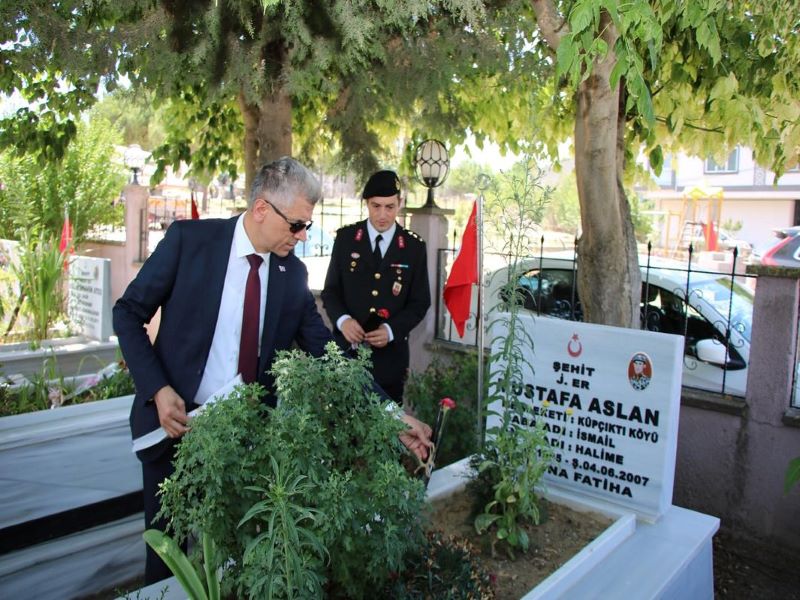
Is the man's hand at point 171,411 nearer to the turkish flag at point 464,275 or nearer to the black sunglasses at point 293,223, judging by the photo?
the black sunglasses at point 293,223

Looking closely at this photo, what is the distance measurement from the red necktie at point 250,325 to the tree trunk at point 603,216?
1861 mm

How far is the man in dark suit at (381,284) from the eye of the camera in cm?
383

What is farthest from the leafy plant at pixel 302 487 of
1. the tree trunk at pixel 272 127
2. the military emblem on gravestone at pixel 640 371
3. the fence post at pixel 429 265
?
the fence post at pixel 429 265

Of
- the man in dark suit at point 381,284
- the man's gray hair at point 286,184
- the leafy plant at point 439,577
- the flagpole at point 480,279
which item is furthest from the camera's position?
the man in dark suit at point 381,284

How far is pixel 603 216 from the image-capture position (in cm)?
348

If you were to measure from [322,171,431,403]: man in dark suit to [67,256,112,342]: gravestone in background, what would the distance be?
343 centimetres

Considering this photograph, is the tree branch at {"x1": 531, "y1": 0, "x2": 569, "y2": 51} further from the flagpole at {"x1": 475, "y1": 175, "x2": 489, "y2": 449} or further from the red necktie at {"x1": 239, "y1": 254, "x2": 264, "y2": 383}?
the red necktie at {"x1": 239, "y1": 254, "x2": 264, "y2": 383}

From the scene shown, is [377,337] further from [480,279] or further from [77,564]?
[77,564]

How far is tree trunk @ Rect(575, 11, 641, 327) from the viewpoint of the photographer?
3.28 meters

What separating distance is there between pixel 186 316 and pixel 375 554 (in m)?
1.13

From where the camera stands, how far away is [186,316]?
2.26 meters

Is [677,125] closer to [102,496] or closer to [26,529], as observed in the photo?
[102,496]

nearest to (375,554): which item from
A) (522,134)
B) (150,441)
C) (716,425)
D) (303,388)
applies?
(303,388)

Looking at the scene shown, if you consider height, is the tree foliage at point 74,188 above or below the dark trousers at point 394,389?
above
